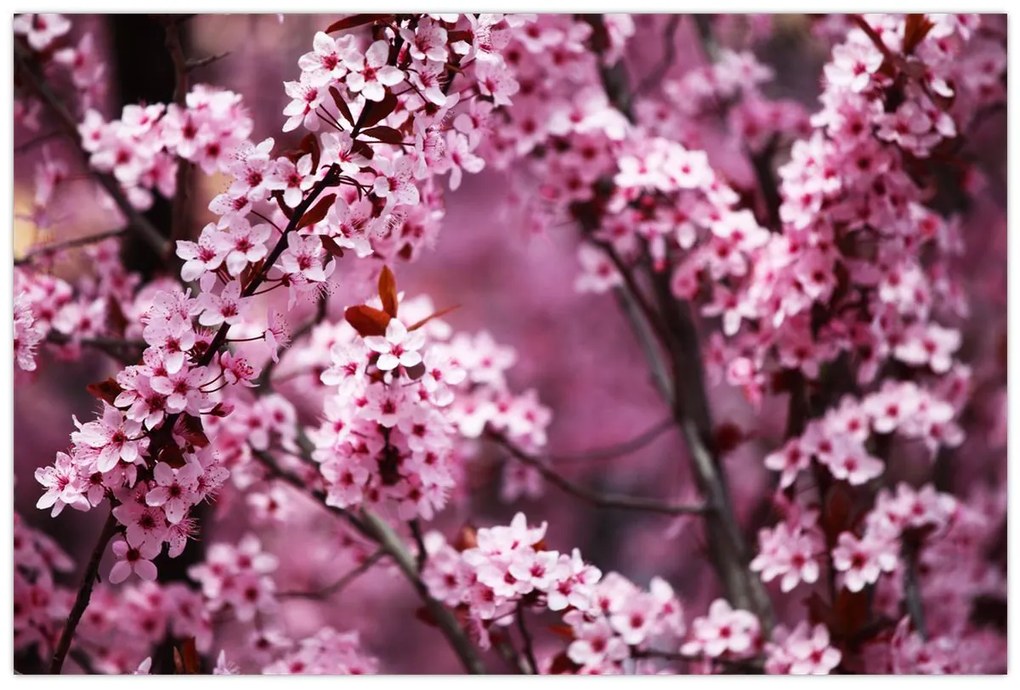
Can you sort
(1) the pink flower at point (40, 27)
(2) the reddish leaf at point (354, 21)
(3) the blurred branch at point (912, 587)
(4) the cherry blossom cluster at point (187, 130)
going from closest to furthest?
(2) the reddish leaf at point (354, 21) < (4) the cherry blossom cluster at point (187, 130) < (1) the pink flower at point (40, 27) < (3) the blurred branch at point (912, 587)

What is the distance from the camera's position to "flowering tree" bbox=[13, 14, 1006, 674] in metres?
1.19

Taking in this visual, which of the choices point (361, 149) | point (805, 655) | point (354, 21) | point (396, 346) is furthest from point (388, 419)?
point (805, 655)

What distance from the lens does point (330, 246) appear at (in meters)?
1.20

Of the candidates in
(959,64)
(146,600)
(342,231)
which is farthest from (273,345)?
(959,64)

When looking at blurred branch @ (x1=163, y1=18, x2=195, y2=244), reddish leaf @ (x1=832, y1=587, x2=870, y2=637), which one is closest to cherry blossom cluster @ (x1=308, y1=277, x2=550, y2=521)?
blurred branch @ (x1=163, y1=18, x2=195, y2=244)

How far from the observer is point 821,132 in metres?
1.65

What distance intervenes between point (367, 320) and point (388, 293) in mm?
46

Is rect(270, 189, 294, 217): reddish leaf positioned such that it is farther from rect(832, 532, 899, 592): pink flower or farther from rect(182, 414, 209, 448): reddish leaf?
rect(832, 532, 899, 592): pink flower

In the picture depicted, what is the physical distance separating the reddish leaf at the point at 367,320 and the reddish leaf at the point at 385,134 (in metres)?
0.22

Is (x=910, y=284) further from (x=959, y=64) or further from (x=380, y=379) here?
(x=380, y=379)

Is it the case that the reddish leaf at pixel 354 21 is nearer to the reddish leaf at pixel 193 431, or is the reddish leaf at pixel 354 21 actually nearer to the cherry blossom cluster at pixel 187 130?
the cherry blossom cluster at pixel 187 130

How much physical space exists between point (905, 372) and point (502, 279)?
2.17 meters

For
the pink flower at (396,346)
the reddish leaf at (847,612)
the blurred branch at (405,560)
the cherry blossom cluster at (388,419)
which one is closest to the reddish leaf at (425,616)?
the blurred branch at (405,560)

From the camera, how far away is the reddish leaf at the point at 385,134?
118 cm
